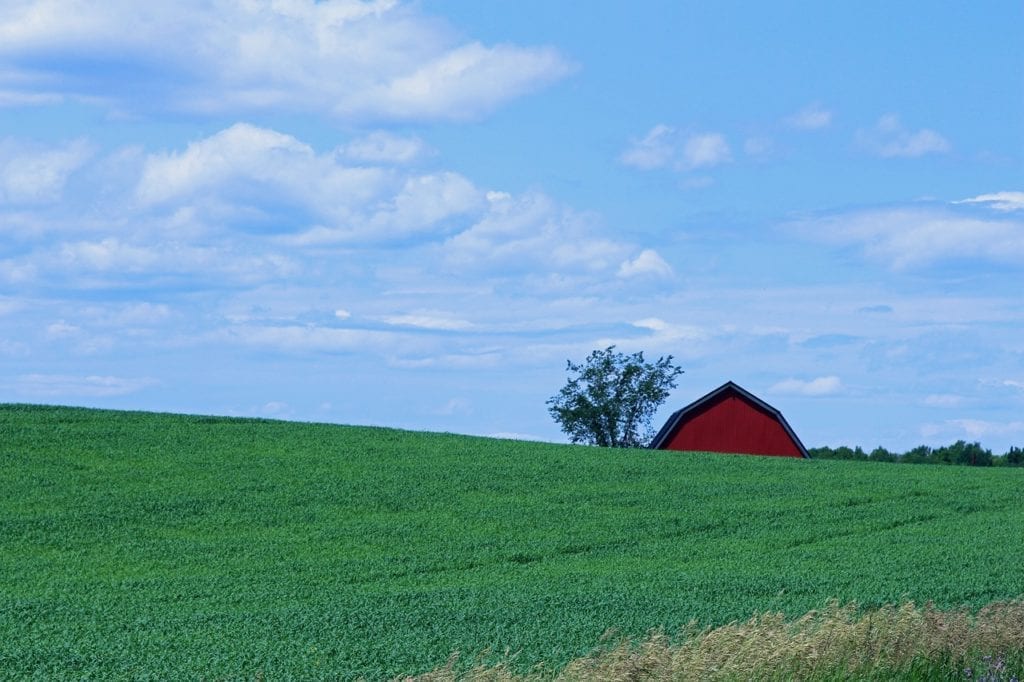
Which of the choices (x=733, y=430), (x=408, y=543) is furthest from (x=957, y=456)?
(x=408, y=543)

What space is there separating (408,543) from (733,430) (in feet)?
85.0

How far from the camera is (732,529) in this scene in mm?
21047

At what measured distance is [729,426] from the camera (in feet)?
141

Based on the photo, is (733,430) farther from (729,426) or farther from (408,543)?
(408,543)

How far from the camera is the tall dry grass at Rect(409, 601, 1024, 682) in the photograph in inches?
334

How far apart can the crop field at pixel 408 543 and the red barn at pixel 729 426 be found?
10889 millimetres

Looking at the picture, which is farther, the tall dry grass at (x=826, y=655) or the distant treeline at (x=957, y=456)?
the distant treeline at (x=957, y=456)

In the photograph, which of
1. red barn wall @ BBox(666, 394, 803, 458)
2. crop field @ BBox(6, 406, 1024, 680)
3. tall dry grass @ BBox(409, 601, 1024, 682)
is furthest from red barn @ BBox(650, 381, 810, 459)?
tall dry grass @ BBox(409, 601, 1024, 682)

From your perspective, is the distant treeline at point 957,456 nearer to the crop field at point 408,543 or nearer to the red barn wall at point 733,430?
the red barn wall at point 733,430

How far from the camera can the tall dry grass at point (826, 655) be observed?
27.8ft

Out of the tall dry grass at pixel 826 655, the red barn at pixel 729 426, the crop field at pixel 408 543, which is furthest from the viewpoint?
the red barn at pixel 729 426

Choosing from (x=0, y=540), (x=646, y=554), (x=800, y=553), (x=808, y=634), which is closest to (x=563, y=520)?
(x=646, y=554)

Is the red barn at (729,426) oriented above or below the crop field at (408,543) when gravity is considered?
above

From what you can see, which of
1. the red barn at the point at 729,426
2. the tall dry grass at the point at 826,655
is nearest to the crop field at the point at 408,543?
the tall dry grass at the point at 826,655
